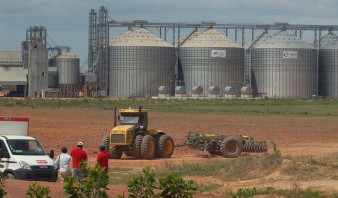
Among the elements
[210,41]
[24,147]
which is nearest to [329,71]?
[210,41]

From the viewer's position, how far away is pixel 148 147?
3706 cm

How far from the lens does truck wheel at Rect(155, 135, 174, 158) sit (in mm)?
37875

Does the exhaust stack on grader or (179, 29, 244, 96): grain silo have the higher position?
(179, 29, 244, 96): grain silo

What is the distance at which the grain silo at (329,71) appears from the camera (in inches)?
5379

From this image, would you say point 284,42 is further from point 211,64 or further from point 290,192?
point 290,192

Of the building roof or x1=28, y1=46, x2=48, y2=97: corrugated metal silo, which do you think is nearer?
x1=28, y1=46, x2=48, y2=97: corrugated metal silo

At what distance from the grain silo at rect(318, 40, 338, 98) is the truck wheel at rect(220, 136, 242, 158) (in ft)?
324

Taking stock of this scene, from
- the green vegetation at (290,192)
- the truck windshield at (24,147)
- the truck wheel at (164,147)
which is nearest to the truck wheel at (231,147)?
the truck wheel at (164,147)

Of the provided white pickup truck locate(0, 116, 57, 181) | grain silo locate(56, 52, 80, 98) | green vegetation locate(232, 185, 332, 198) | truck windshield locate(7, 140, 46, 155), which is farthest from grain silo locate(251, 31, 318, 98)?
green vegetation locate(232, 185, 332, 198)

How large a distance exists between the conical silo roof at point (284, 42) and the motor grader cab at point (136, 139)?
96.4 m

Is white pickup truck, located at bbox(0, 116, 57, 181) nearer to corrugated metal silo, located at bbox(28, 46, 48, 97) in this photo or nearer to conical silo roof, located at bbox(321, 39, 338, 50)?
corrugated metal silo, located at bbox(28, 46, 48, 97)

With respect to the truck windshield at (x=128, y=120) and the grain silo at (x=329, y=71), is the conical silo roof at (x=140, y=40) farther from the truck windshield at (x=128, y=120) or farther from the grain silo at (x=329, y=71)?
the truck windshield at (x=128, y=120)

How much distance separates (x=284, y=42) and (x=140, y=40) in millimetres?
20652

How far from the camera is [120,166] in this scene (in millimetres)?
34906
